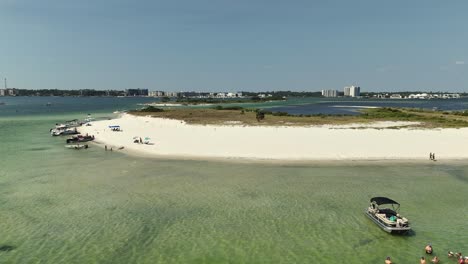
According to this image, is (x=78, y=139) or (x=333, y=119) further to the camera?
(x=333, y=119)

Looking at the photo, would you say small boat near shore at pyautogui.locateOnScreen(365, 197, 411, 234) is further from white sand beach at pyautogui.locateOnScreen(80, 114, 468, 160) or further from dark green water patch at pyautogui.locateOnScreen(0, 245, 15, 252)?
dark green water patch at pyautogui.locateOnScreen(0, 245, 15, 252)

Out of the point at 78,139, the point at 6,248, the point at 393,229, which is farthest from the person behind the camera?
the point at 78,139

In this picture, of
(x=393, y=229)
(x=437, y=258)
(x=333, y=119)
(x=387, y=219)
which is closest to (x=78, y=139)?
(x=387, y=219)

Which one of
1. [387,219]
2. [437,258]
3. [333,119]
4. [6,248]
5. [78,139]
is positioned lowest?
[6,248]

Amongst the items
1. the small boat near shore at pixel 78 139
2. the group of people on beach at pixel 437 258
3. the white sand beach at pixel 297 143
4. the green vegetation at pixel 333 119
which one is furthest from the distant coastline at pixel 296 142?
the group of people on beach at pixel 437 258

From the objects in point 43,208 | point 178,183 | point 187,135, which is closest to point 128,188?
point 178,183

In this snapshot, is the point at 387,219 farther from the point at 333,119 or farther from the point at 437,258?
the point at 333,119
